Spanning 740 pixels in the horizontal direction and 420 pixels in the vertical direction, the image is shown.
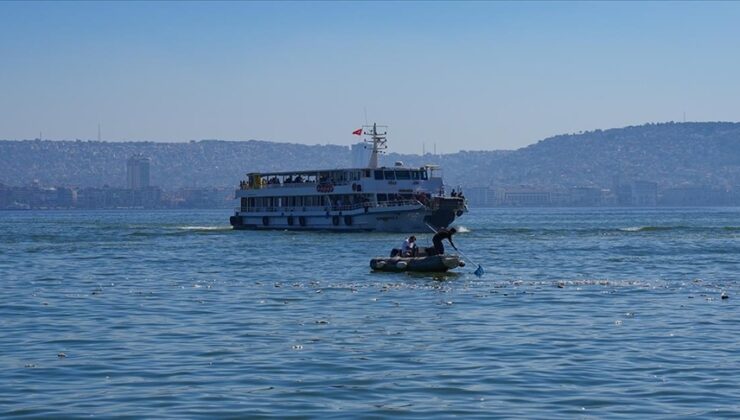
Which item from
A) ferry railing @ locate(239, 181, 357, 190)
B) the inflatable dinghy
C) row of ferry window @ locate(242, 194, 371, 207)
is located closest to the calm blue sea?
the inflatable dinghy

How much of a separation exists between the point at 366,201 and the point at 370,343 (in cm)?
6892

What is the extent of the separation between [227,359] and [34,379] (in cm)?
409

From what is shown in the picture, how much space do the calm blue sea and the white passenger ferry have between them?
37472 mm

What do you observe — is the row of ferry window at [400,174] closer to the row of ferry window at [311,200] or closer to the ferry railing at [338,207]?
the row of ferry window at [311,200]

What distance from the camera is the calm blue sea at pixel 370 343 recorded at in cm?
2145

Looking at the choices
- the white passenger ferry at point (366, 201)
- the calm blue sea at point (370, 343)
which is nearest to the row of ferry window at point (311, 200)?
the white passenger ferry at point (366, 201)

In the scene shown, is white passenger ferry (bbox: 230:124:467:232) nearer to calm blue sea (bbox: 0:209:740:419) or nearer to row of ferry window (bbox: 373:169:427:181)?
row of ferry window (bbox: 373:169:427:181)

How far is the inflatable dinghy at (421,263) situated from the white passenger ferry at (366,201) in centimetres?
3668

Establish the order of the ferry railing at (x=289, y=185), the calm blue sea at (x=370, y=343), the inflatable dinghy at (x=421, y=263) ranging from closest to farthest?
the calm blue sea at (x=370, y=343)
the inflatable dinghy at (x=421, y=263)
the ferry railing at (x=289, y=185)

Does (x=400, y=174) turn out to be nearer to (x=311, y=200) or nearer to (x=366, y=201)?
(x=366, y=201)

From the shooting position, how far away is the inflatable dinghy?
166 ft

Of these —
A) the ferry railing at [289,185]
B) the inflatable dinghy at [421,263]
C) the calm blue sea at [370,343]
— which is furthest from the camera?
the ferry railing at [289,185]

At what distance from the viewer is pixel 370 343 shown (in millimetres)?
28609

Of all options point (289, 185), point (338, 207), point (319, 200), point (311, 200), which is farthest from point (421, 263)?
point (289, 185)
